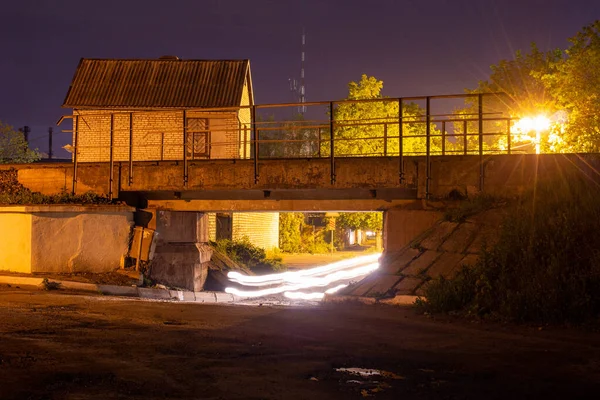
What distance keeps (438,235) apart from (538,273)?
3.64 metres

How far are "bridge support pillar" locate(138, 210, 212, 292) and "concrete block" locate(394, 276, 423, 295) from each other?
25.2 feet

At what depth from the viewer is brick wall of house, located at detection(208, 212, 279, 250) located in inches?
1246

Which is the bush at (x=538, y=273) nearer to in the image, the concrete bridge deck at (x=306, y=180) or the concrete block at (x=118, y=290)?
the concrete bridge deck at (x=306, y=180)

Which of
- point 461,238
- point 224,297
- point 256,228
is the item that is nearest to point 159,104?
point 256,228

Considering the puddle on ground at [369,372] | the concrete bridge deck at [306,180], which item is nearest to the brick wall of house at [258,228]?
the concrete bridge deck at [306,180]

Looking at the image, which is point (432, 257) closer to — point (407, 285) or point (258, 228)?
point (407, 285)

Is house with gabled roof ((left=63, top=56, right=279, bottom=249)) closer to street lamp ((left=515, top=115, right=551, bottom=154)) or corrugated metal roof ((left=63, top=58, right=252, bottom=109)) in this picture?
corrugated metal roof ((left=63, top=58, right=252, bottom=109))

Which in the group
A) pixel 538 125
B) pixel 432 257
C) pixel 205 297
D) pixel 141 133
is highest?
pixel 538 125

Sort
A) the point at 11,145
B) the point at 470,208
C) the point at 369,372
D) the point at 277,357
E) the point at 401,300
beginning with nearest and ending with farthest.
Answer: the point at 369,372 → the point at 277,357 → the point at 401,300 → the point at 470,208 → the point at 11,145

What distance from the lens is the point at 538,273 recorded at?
10.8 meters

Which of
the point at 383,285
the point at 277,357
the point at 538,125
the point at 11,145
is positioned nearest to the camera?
the point at 277,357

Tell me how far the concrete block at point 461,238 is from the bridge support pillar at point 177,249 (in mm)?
8076

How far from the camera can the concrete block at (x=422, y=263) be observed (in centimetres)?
1335

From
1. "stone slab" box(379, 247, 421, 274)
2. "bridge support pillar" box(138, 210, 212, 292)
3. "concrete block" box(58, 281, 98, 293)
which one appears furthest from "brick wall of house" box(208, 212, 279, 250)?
"stone slab" box(379, 247, 421, 274)
